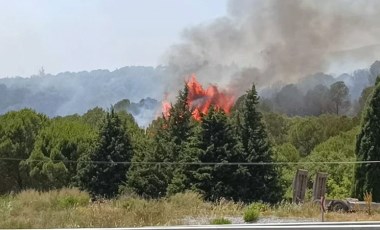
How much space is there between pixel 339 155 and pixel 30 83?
16824 centimetres

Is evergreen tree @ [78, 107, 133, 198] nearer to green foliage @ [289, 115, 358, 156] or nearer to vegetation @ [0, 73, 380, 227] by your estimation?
vegetation @ [0, 73, 380, 227]

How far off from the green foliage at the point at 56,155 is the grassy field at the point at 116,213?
2201 cm

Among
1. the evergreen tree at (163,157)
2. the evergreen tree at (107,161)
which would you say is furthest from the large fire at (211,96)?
the evergreen tree at (107,161)

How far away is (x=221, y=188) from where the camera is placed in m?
27.3

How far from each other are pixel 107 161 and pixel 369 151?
13684mm

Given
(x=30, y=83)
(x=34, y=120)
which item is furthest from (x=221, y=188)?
(x=30, y=83)

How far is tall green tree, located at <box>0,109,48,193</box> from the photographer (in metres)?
44.1

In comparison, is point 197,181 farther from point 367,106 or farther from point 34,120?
point 34,120

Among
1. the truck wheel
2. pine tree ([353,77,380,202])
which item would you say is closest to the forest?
pine tree ([353,77,380,202])

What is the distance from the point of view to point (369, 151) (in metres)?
27.9

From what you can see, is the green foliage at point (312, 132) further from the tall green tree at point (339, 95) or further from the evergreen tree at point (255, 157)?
the tall green tree at point (339, 95)

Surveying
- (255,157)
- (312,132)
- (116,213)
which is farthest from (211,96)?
(116,213)

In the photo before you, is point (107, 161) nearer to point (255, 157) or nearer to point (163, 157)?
point (163, 157)

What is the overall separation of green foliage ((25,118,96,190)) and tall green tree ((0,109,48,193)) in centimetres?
155
